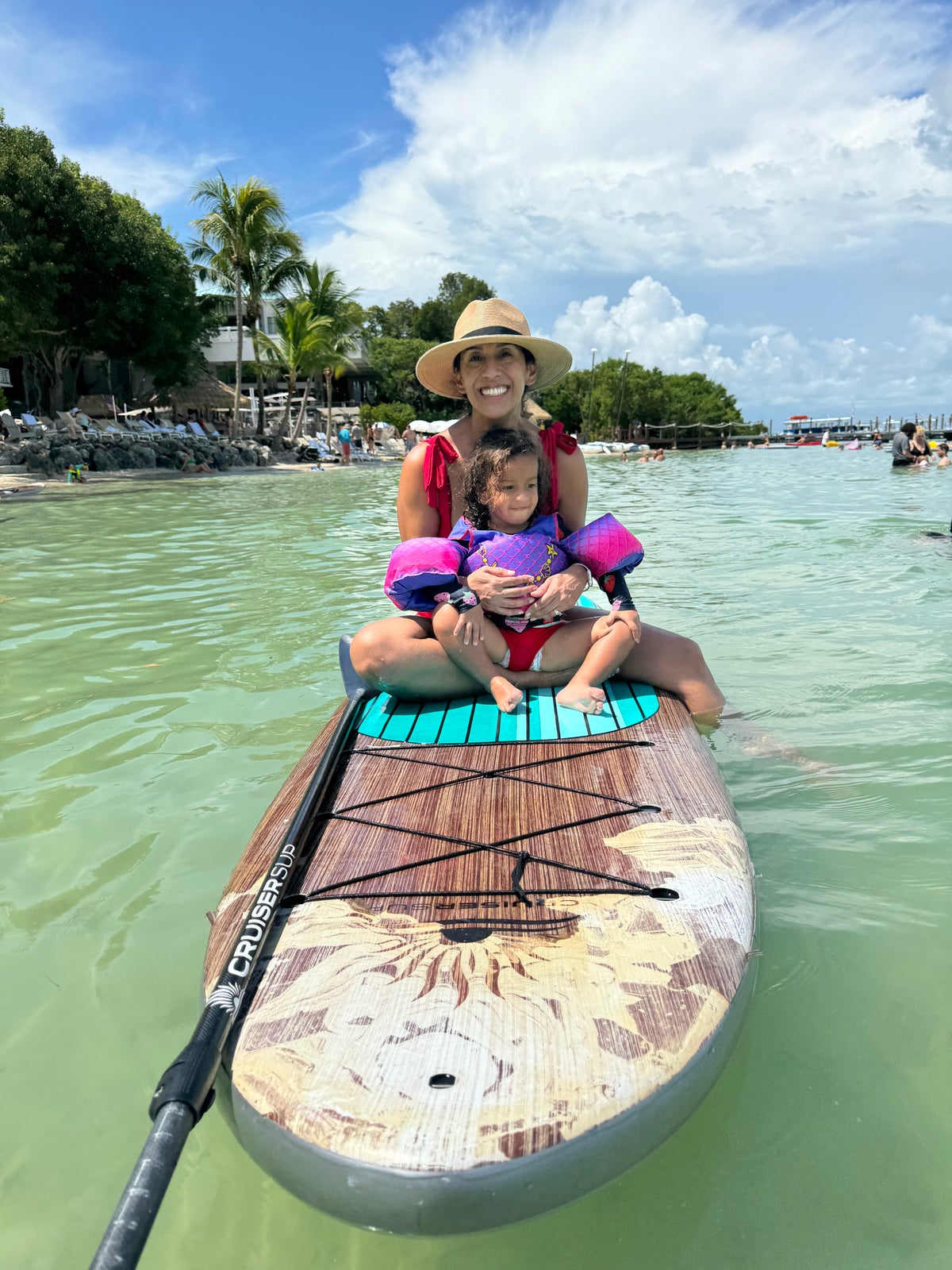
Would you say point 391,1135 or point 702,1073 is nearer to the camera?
point 391,1135

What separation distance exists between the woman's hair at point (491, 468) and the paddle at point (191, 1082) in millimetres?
1499

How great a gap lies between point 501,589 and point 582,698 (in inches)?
19.2

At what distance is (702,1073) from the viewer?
1534 mm

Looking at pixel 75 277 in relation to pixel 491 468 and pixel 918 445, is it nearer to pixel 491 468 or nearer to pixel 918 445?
pixel 918 445

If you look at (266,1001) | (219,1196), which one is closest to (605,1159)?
(266,1001)

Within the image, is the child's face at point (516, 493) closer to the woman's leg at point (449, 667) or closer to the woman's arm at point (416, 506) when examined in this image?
the woman's arm at point (416, 506)

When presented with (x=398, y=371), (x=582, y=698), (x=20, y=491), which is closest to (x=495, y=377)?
(x=582, y=698)

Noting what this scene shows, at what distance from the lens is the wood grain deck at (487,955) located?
54.9 inches

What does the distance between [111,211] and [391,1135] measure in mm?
27344

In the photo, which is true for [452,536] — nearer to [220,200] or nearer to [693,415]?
[220,200]

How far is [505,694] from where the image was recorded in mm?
3172

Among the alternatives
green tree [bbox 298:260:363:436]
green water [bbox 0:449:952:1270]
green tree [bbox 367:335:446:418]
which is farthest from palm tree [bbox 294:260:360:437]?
green water [bbox 0:449:952:1270]

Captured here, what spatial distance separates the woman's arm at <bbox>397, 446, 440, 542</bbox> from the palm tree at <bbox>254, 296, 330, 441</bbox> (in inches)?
1232

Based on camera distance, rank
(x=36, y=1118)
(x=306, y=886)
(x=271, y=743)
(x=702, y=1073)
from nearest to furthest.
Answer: (x=702, y=1073), (x=36, y=1118), (x=306, y=886), (x=271, y=743)
